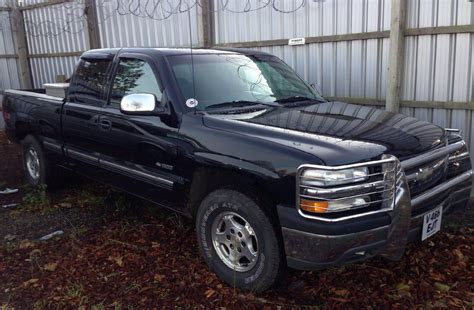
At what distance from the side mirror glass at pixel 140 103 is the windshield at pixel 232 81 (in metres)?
0.29

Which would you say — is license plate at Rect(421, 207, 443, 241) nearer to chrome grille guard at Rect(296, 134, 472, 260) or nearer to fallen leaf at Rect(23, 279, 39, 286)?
chrome grille guard at Rect(296, 134, 472, 260)

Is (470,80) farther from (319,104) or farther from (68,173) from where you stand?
(68,173)

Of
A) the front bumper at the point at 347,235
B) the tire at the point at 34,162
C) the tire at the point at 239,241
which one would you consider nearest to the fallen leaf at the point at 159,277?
the tire at the point at 239,241

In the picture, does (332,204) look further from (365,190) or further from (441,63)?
(441,63)

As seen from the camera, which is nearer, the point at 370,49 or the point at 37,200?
Answer: the point at 37,200

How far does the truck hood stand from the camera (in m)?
2.74

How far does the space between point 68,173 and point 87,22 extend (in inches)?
194

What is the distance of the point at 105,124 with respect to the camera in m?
4.18

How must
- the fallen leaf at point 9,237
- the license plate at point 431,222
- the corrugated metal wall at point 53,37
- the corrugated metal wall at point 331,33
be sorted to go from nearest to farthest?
the license plate at point 431,222 → the fallen leaf at point 9,237 → the corrugated metal wall at point 331,33 → the corrugated metal wall at point 53,37

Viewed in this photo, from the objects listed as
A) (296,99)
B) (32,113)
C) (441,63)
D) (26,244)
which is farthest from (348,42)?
(26,244)

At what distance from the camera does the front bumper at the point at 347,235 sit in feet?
8.61

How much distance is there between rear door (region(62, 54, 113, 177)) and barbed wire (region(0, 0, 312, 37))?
2.74 meters

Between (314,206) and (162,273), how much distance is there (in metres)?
1.51

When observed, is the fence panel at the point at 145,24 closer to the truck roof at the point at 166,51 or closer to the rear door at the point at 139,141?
the truck roof at the point at 166,51
